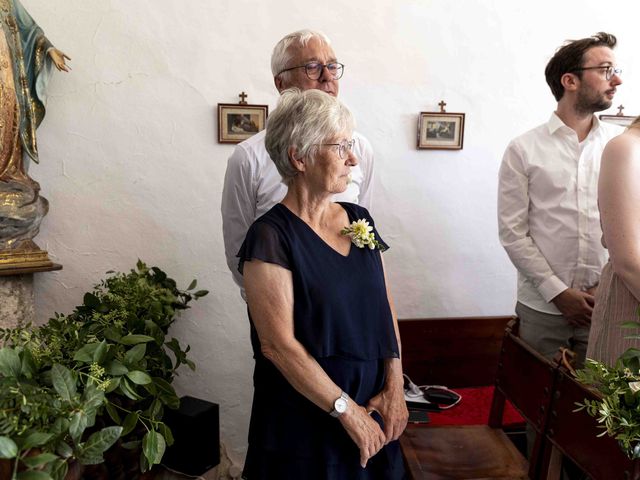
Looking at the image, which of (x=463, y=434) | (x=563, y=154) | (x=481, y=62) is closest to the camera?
(x=463, y=434)

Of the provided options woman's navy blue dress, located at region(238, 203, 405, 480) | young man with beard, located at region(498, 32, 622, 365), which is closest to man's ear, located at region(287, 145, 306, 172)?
woman's navy blue dress, located at region(238, 203, 405, 480)

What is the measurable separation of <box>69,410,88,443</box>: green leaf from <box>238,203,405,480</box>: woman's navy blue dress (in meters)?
0.51

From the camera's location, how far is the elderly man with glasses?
195cm

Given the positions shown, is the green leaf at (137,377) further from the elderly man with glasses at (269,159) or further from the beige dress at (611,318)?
the beige dress at (611,318)

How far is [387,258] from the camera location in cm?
309

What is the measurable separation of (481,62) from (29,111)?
2.36 meters

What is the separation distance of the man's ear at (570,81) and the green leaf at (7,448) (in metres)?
2.32

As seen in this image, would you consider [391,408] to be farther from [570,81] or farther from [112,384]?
[570,81]

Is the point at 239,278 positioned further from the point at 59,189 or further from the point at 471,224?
the point at 471,224

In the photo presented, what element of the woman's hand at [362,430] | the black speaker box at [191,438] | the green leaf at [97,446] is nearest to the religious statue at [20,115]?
the black speaker box at [191,438]

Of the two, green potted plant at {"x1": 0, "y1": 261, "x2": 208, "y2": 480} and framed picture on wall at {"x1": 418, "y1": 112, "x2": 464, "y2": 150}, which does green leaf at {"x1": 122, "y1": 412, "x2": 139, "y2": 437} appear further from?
framed picture on wall at {"x1": 418, "y1": 112, "x2": 464, "y2": 150}

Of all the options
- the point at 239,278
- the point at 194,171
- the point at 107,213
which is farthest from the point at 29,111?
the point at 239,278

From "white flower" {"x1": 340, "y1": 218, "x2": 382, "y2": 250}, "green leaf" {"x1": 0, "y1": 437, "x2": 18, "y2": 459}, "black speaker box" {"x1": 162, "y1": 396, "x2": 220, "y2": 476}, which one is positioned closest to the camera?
"green leaf" {"x1": 0, "y1": 437, "x2": 18, "y2": 459}

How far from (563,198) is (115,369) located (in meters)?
1.89
